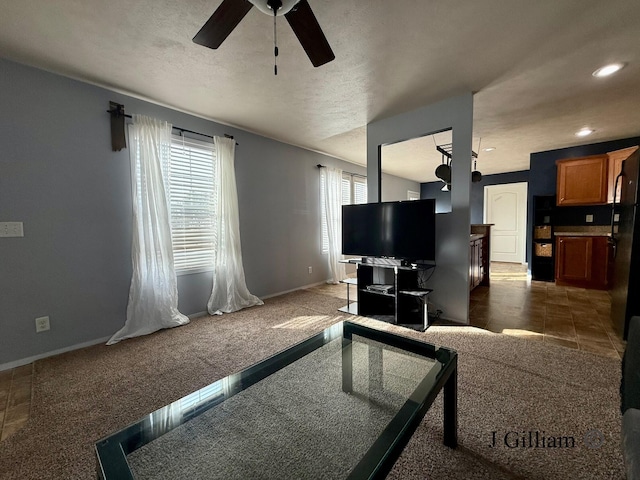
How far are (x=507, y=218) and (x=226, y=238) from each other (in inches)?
284

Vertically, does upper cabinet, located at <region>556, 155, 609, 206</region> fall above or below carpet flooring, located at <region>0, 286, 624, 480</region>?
above

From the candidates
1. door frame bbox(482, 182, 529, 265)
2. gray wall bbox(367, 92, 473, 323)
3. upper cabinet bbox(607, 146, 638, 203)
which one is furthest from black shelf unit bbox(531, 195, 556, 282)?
gray wall bbox(367, 92, 473, 323)

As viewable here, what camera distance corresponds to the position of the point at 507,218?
717 cm

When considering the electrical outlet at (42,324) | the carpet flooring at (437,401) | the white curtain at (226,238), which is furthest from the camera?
the white curtain at (226,238)

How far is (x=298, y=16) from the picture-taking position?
57.2 inches

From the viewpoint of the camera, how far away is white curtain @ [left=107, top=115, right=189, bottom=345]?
2.79 m

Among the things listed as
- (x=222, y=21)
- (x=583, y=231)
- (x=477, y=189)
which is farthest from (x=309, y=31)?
(x=477, y=189)

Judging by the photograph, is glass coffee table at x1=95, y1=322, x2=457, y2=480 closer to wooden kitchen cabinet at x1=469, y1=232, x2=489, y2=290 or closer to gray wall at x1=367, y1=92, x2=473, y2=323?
gray wall at x1=367, y1=92, x2=473, y2=323

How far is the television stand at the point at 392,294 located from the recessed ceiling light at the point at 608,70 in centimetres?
234

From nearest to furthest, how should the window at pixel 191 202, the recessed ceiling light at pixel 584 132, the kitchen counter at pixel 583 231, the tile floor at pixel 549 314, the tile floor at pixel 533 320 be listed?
the tile floor at pixel 533 320 < the tile floor at pixel 549 314 < the window at pixel 191 202 < the recessed ceiling light at pixel 584 132 < the kitchen counter at pixel 583 231

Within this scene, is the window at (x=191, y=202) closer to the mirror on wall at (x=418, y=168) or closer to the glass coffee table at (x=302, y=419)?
the glass coffee table at (x=302, y=419)

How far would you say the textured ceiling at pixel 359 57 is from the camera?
5.71 feet

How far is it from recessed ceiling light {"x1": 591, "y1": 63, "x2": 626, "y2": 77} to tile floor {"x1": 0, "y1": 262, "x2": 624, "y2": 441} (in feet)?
8.17

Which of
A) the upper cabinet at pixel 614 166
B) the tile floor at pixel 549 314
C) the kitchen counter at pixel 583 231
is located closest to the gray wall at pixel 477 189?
the kitchen counter at pixel 583 231
